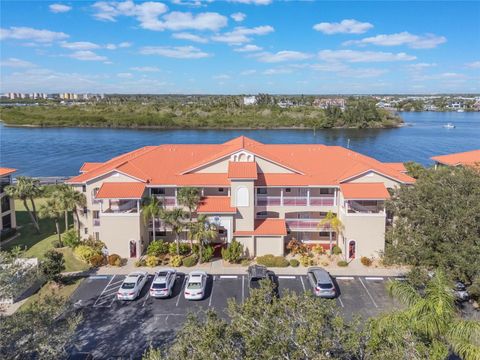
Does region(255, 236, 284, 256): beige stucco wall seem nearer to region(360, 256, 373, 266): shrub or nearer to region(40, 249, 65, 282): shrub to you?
region(360, 256, 373, 266): shrub

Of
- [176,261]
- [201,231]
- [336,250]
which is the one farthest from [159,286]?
[336,250]

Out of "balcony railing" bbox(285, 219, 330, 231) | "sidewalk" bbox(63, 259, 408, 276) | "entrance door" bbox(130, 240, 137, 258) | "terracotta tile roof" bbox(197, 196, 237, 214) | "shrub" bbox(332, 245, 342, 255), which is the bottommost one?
"sidewalk" bbox(63, 259, 408, 276)

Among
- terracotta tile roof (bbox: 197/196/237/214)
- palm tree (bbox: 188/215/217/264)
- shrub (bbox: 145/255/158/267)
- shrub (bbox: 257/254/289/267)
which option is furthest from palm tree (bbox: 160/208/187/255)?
shrub (bbox: 257/254/289/267)

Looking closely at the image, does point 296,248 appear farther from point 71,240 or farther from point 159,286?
point 71,240

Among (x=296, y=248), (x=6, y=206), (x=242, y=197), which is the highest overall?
(x=242, y=197)

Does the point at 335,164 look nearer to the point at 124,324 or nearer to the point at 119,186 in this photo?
the point at 119,186

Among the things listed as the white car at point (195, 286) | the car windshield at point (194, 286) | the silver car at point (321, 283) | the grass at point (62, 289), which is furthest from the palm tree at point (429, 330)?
the grass at point (62, 289)

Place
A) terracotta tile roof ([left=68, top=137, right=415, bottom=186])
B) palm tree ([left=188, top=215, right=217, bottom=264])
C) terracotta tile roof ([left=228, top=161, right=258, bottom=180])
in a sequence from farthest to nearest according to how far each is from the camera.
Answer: terracotta tile roof ([left=68, top=137, right=415, bottom=186]), terracotta tile roof ([left=228, top=161, right=258, bottom=180]), palm tree ([left=188, top=215, right=217, bottom=264])

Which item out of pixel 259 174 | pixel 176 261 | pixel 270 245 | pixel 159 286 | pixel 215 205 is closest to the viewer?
pixel 159 286
